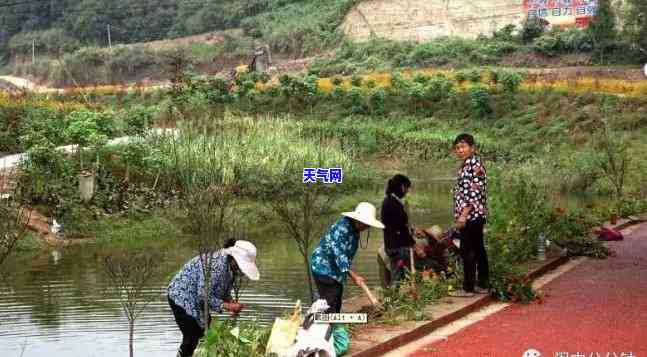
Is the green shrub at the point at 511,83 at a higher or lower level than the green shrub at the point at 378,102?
higher

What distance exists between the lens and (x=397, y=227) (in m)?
9.20

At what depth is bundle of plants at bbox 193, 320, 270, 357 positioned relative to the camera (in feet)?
21.9

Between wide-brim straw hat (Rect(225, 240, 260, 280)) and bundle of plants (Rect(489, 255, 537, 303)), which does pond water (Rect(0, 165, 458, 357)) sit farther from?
wide-brim straw hat (Rect(225, 240, 260, 280))

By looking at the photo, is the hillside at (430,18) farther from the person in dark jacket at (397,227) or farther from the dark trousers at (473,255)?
the person in dark jacket at (397,227)

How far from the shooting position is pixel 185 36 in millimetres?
77688

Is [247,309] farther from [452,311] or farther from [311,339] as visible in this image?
[311,339]

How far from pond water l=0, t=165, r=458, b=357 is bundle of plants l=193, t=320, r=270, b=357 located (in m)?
2.70

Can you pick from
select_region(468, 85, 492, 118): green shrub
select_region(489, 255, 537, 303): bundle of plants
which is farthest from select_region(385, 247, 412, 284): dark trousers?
select_region(468, 85, 492, 118): green shrub

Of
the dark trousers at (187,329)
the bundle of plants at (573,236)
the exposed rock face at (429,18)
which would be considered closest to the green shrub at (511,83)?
the exposed rock face at (429,18)

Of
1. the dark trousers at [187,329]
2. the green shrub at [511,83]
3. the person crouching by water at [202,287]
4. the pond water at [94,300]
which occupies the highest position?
the green shrub at [511,83]

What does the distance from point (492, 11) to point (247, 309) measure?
52749 millimetres

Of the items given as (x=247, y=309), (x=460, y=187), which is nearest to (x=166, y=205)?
(x=247, y=309)

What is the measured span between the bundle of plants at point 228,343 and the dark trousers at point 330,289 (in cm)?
104

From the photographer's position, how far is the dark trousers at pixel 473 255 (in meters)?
9.09
